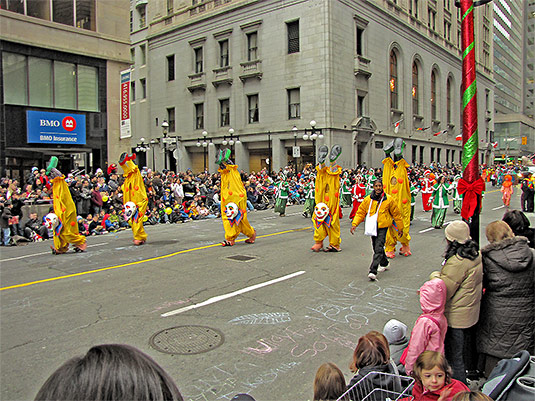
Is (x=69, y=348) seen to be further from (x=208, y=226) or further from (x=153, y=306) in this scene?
(x=208, y=226)

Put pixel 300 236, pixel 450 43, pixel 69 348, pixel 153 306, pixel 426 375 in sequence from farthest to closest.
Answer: pixel 450 43 → pixel 300 236 → pixel 153 306 → pixel 69 348 → pixel 426 375

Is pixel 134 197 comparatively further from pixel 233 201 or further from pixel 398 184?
pixel 398 184

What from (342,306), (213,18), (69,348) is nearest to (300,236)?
(342,306)

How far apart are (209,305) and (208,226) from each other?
1006 cm

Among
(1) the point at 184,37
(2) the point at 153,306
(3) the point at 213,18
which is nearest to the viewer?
(2) the point at 153,306

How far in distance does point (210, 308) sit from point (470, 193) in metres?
3.94

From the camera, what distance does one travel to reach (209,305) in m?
6.77

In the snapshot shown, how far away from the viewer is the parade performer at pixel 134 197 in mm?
12133

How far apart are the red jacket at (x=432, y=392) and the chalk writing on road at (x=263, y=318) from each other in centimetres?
288

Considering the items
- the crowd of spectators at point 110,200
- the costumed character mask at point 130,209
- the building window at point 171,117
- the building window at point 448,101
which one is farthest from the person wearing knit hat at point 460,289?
the building window at point 448,101

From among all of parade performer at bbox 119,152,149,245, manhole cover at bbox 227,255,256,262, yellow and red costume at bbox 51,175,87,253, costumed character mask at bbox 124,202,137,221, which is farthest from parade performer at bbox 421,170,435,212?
yellow and red costume at bbox 51,175,87,253

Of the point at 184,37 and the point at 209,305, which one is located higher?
the point at 184,37

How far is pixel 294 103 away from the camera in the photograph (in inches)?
1344

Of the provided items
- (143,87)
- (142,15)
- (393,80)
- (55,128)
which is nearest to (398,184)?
(55,128)
